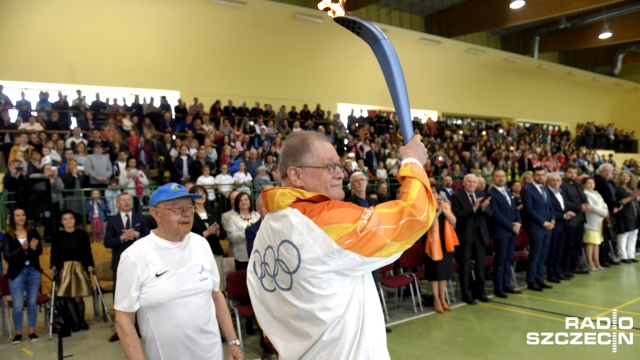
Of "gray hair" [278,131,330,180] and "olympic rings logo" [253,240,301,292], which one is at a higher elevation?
"gray hair" [278,131,330,180]

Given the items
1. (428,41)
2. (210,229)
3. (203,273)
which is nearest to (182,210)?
(203,273)

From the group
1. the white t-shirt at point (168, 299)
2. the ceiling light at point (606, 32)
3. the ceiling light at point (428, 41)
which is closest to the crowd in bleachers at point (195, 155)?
the white t-shirt at point (168, 299)

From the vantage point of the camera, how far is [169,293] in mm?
2402

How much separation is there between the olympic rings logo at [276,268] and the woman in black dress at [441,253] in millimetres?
5019

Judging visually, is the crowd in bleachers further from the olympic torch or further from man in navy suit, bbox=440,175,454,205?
the olympic torch

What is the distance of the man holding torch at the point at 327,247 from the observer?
145cm

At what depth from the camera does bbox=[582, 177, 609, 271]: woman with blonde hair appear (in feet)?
29.2

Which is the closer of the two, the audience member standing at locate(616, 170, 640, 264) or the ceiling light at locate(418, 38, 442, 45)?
the audience member standing at locate(616, 170, 640, 264)

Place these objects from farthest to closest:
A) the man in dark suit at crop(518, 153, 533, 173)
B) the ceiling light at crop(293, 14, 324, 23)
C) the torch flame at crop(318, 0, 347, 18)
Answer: the man in dark suit at crop(518, 153, 533, 173) < the ceiling light at crop(293, 14, 324, 23) < the torch flame at crop(318, 0, 347, 18)

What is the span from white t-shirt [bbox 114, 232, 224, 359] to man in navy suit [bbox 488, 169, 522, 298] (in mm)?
5784

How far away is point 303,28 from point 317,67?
5.30 ft

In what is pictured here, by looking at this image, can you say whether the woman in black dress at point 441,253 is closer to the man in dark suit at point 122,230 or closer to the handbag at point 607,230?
the man in dark suit at point 122,230

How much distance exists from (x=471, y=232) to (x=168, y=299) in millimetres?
5540

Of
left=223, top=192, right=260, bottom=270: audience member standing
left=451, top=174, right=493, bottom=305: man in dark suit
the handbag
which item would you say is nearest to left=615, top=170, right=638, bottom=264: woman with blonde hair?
the handbag
